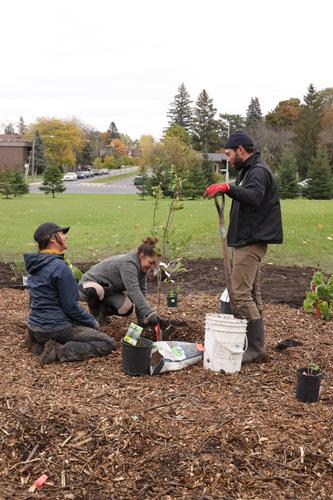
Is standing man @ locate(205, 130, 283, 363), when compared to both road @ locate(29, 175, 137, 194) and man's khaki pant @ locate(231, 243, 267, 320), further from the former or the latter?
road @ locate(29, 175, 137, 194)

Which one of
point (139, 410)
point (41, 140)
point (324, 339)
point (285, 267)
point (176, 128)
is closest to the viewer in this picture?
point (139, 410)

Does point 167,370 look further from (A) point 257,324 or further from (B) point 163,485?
(B) point 163,485

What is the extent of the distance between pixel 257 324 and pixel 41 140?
80.6 meters

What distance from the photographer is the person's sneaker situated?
4.65m

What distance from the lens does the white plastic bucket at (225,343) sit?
4426mm

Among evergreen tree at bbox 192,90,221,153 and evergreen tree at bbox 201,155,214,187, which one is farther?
evergreen tree at bbox 192,90,221,153

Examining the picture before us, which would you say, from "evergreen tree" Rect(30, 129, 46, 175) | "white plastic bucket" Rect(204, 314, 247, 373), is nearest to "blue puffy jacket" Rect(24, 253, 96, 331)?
"white plastic bucket" Rect(204, 314, 247, 373)

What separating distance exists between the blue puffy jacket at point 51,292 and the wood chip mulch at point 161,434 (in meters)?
0.38

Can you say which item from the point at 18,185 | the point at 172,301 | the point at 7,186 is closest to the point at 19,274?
the point at 172,301

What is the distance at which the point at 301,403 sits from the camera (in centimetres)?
395

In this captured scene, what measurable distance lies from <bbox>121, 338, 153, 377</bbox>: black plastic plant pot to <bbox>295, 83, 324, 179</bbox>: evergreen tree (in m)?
55.9

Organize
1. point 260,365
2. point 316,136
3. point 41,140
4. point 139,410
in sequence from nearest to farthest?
point 139,410
point 260,365
point 316,136
point 41,140

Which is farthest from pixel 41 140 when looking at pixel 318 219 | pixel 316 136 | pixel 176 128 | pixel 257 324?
pixel 257 324

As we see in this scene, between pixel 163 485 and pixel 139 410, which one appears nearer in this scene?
pixel 163 485
